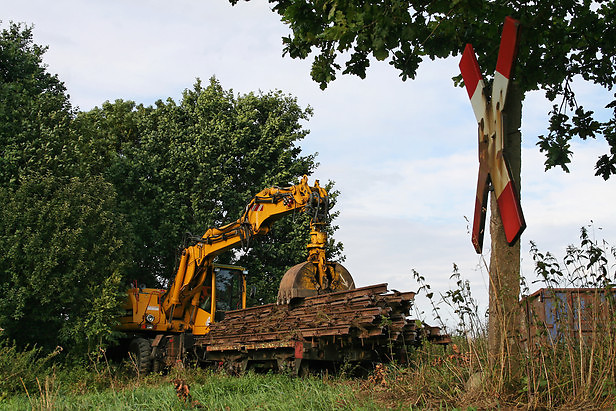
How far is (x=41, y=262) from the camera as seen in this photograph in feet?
54.6

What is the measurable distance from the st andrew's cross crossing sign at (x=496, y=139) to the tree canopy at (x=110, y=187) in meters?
14.8

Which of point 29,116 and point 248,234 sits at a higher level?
point 29,116

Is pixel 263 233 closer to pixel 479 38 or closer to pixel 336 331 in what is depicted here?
pixel 336 331

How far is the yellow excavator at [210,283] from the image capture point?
1323 cm

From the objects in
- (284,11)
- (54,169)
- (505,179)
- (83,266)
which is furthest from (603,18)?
(54,169)

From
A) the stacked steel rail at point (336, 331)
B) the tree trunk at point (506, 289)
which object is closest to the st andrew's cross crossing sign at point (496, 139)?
the tree trunk at point (506, 289)

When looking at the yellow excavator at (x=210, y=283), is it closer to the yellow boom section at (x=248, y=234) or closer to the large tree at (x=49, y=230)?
the yellow boom section at (x=248, y=234)

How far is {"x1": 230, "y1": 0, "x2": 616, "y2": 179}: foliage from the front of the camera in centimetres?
562

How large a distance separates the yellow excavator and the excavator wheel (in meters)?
0.02

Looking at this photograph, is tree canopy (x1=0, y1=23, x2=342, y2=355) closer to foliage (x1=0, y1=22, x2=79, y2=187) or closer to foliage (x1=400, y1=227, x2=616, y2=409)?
foliage (x1=0, y1=22, x2=79, y2=187)

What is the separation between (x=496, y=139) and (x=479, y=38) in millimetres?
2754

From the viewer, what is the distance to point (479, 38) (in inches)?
251

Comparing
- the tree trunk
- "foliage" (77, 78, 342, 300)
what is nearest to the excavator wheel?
the tree trunk

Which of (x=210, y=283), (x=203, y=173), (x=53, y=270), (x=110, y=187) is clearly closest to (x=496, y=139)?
(x=53, y=270)
